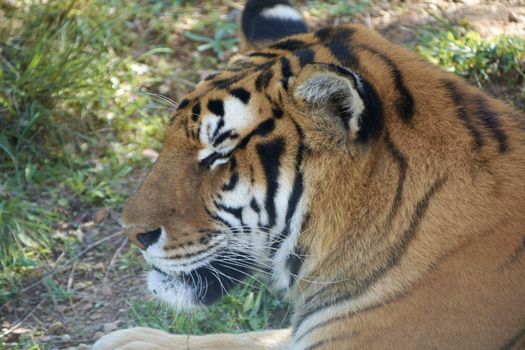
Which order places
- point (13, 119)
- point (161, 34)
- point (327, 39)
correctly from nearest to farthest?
point (327, 39), point (13, 119), point (161, 34)

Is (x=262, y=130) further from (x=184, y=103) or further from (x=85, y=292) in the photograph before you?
(x=85, y=292)

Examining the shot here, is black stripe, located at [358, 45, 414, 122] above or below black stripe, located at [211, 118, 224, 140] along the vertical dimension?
above

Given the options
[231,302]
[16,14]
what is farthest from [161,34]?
[231,302]

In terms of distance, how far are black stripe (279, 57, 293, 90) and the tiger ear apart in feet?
0.21

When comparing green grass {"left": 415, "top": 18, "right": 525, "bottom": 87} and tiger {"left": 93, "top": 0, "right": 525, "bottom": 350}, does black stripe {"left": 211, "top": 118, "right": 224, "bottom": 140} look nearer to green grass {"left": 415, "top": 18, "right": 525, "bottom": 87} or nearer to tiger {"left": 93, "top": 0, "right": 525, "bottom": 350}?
tiger {"left": 93, "top": 0, "right": 525, "bottom": 350}

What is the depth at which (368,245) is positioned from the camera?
2.47m

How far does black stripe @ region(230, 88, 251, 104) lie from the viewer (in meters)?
2.55

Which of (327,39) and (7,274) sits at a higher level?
(327,39)

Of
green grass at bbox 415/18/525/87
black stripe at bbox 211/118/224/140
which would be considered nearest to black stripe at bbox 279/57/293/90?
black stripe at bbox 211/118/224/140

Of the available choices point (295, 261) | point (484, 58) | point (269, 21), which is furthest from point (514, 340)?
point (484, 58)

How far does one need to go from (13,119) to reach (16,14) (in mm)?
715

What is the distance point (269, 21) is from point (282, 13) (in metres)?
0.07

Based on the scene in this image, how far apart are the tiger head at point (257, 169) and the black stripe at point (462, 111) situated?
21 centimetres

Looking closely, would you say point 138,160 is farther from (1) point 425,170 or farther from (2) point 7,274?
(1) point 425,170
